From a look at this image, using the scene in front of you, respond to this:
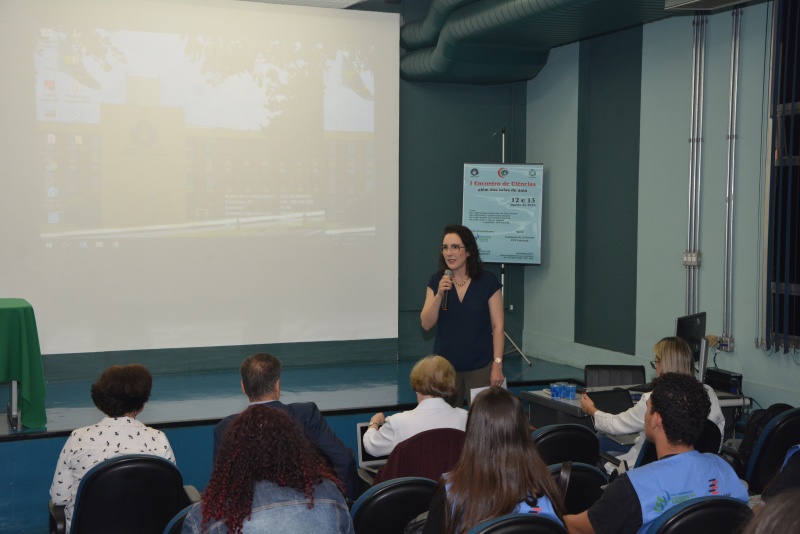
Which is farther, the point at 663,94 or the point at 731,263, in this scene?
the point at 663,94

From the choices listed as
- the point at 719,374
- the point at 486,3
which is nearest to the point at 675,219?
the point at 719,374

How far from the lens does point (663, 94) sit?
6520 mm

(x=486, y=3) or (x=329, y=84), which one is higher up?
(x=486, y=3)

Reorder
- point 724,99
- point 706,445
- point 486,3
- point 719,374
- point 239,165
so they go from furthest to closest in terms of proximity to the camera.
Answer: point 239,165, point 486,3, point 724,99, point 719,374, point 706,445

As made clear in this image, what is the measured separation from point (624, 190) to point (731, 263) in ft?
4.84

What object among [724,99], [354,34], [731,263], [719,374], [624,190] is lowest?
[719,374]

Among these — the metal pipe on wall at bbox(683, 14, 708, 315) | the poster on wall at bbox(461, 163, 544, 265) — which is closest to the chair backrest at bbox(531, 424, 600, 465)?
the metal pipe on wall at bbox(683, 14, 708, 315)

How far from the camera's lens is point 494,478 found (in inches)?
84.5

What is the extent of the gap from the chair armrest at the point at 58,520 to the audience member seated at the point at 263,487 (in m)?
1.30

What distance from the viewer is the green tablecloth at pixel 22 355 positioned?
4.70 m

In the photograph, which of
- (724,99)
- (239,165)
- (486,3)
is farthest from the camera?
(239,165)

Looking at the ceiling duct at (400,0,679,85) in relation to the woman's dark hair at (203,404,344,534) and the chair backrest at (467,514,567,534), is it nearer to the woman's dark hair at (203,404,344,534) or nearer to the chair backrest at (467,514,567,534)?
the chair backrest at (467,514,567,534)

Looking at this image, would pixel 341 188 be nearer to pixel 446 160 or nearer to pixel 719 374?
pixel 446 160

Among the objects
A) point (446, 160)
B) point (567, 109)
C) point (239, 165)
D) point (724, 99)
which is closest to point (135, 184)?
point (239, 165)
